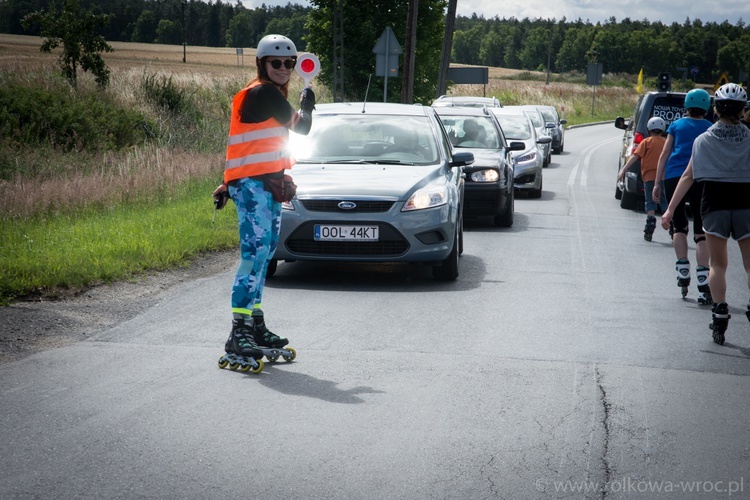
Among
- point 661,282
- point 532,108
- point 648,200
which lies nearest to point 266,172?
point 661,282

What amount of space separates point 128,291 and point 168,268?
4.13 feet

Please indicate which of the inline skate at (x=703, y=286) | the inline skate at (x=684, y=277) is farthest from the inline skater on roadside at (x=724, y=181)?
the inline skate at (x=684, y=277)

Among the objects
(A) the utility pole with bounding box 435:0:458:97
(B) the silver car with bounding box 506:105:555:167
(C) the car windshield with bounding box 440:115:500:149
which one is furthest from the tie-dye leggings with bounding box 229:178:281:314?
(A) the utility pole with bounding box 435:0:458:97

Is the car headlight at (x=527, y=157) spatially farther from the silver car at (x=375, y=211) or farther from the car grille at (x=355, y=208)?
the car grille at (x=355, y=208)

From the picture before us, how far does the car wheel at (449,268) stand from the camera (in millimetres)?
9984

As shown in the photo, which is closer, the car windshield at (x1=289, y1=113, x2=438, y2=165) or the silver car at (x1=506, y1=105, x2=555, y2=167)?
the car windshield at (x1=289, y1=113, x2=438, y2=165)

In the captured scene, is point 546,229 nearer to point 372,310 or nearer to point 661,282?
point 661,282

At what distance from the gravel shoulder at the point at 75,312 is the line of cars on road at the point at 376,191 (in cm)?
122

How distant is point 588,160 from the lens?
3325 cm

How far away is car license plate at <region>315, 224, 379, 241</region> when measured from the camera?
9.52 m

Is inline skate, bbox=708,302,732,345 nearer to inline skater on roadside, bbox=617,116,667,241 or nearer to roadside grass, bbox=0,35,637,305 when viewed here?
roadside grass, bbox=0,35,637,305

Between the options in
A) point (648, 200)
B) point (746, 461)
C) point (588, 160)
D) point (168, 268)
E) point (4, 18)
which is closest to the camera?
point (746, 461)

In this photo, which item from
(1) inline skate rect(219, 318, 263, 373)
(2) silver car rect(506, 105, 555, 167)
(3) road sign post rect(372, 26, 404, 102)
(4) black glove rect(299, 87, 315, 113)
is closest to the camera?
(1) inline skate rect(219, 318, 263, 373)

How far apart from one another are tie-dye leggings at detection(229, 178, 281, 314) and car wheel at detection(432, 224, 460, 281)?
11.8 feet
